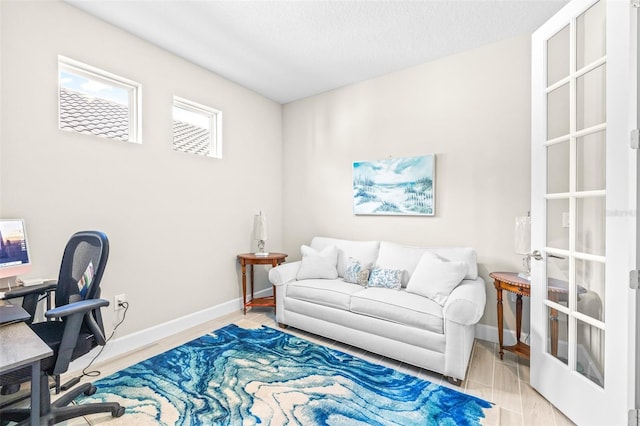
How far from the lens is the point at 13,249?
1.87 meters

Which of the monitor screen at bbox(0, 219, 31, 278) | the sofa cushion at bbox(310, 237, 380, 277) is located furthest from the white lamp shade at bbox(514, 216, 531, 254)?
the monitor screen at bbox(0, 219, 31, 278)

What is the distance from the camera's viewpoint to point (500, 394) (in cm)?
195

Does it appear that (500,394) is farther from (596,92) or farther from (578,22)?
(578,22)

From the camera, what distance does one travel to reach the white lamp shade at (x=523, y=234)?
7.54 ft

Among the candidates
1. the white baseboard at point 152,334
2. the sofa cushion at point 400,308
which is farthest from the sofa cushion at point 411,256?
the white baseboard at point 152,334

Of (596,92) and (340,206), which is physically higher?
(596,92)

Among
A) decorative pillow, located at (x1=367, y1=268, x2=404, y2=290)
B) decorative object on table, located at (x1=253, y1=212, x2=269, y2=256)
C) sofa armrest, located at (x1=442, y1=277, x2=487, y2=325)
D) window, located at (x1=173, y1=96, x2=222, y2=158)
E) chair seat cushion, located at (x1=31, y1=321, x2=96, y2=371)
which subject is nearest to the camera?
chair seat cushion, located at (x1=31, y1=321, x2=96, y2=371)

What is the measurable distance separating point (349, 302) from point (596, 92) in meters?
2.13

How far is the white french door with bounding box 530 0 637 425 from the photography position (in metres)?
1.39

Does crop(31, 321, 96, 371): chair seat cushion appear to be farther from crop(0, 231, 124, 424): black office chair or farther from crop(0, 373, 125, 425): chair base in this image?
crop(0, 373, 125, 425): chair base

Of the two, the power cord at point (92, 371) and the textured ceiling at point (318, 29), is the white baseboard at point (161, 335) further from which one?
the textured ceiling at point (318, 29)

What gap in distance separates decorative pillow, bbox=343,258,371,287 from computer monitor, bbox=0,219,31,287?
2485 mm

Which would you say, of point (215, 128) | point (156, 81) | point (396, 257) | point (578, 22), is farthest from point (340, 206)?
point (578, 22)

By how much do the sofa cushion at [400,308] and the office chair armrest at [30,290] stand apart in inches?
84.6
